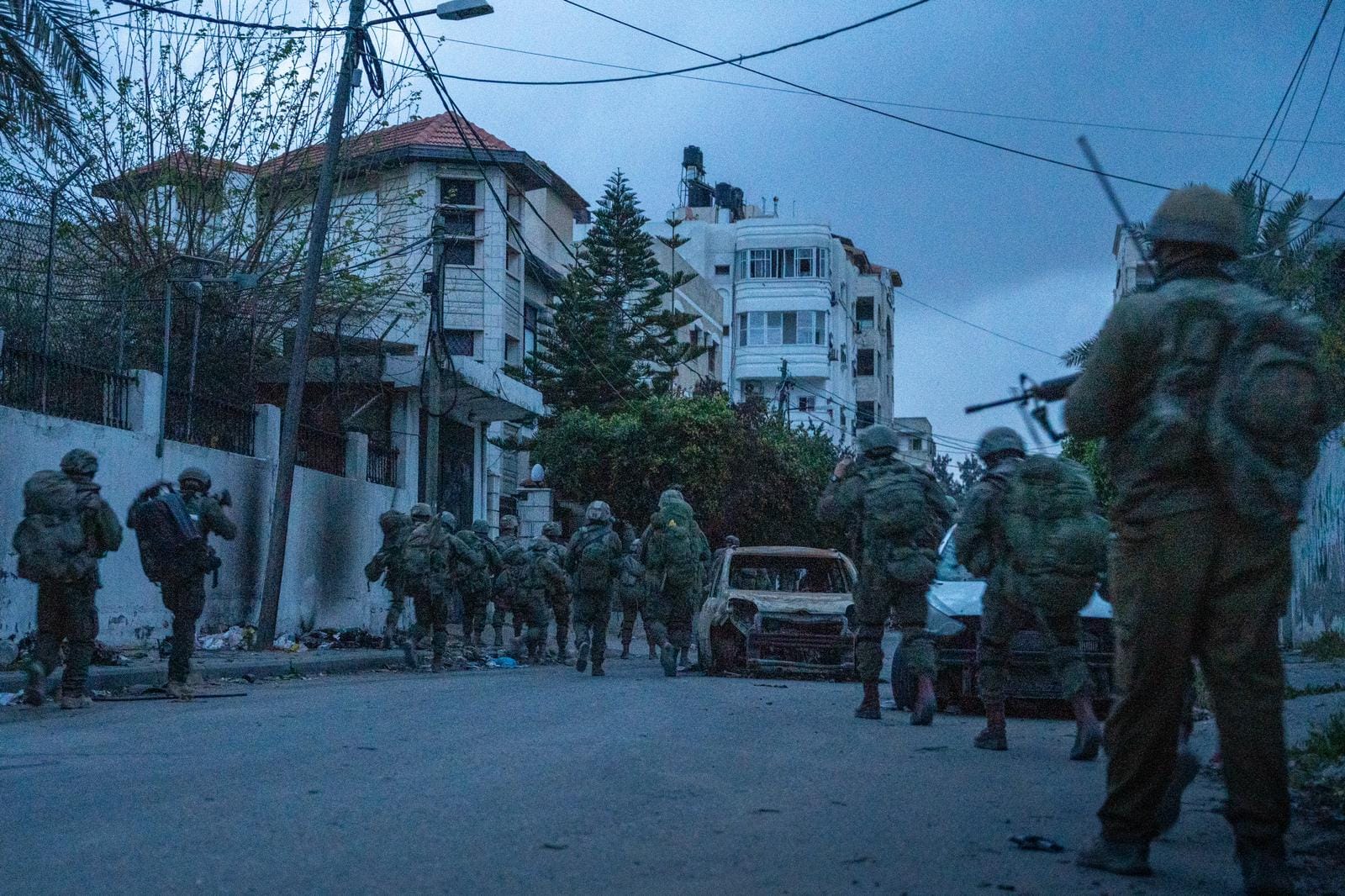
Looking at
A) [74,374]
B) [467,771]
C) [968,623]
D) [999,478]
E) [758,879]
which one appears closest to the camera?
[758,879]

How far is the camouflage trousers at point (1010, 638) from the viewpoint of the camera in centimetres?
834

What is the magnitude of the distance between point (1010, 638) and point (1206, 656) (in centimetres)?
438

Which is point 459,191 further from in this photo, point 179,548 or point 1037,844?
point 1037,844

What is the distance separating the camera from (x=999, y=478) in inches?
348

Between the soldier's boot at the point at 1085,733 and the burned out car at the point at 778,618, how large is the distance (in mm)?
6835

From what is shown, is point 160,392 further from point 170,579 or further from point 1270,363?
point 1270,363

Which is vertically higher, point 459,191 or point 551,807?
point 459,191

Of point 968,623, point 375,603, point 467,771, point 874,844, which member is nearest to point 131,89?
point 375,603

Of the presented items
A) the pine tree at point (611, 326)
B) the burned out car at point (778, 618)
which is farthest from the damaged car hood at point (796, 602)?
the pine tree at point (611, 326)

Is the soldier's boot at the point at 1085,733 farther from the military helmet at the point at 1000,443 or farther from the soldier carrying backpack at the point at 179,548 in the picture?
the soldier carrying backpack at the point at 179,548

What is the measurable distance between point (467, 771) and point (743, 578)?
10357 mm

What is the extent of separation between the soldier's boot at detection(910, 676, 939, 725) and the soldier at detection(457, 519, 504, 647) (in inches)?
388

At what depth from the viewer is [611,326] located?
4500 centimetres

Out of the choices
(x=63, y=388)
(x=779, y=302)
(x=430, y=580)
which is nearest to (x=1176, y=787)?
(x=430, y=580)
